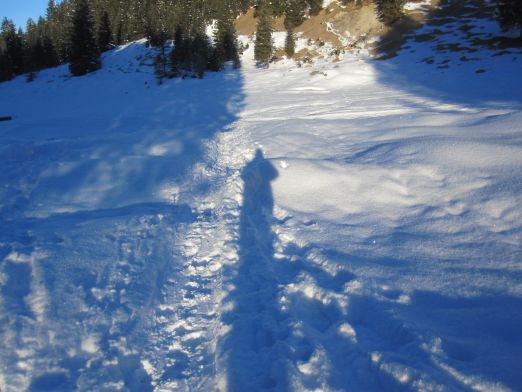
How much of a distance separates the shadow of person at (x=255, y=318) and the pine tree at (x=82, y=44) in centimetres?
3948

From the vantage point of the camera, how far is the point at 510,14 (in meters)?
22.7

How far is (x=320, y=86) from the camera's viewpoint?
22328mm

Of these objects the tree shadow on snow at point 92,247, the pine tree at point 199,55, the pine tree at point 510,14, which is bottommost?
the tree shadow on snow at point 92,247

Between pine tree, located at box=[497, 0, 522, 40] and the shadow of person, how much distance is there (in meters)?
28.5

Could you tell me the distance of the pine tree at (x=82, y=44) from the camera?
34.3 meters

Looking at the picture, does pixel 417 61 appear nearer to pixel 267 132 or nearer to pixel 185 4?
pixel 267 132

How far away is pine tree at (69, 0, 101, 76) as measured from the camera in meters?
34.3

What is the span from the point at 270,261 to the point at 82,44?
41.2m

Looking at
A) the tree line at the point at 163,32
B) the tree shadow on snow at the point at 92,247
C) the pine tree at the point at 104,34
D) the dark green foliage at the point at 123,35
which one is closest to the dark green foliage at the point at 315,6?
the tree line at the point at 163,32

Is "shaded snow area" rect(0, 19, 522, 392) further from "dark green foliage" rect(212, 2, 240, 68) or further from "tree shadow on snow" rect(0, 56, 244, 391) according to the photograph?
"dark green foliage" rect(212, 2, 240, 68)

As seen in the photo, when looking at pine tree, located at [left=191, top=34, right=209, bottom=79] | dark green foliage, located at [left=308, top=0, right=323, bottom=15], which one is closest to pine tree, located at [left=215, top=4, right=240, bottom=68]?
pine tree, located at [left=191, top=34, right=209, bottom=79]

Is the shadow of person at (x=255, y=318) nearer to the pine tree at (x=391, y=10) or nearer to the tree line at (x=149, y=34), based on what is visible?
the tree line at (x=149, y=34)

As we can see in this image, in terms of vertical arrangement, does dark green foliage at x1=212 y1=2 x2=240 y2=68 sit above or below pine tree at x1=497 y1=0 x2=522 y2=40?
above

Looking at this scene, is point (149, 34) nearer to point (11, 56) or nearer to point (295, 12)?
point (295, 12)
